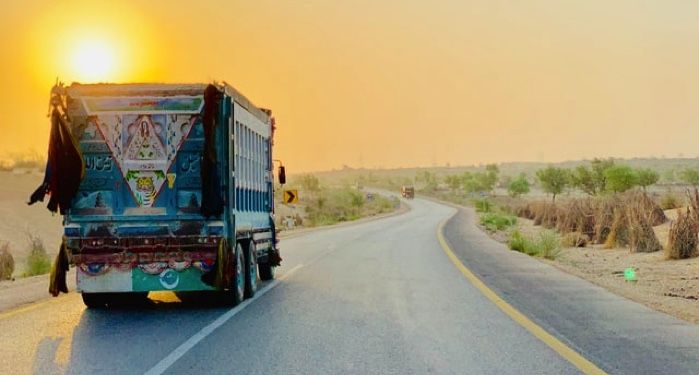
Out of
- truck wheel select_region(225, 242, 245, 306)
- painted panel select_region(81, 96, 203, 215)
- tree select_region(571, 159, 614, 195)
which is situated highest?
painted panel select_region(81, 96, 203, 215)

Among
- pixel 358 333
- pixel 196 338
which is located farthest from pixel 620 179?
pixel 196 338

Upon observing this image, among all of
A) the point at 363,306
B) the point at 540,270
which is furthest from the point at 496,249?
the point at 363,306

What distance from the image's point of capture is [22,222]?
4844cm

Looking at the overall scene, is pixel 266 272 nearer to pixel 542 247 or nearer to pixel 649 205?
pixel 542 247

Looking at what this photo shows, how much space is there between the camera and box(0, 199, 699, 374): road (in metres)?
8.35

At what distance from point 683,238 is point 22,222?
125 ft

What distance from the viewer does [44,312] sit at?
1269 cm

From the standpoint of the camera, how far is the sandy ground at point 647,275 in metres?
13.3

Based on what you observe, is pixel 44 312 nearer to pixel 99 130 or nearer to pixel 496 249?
pixel 99 130

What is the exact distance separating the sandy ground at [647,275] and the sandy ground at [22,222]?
21085 millimetres

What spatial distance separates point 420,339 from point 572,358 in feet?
6.21

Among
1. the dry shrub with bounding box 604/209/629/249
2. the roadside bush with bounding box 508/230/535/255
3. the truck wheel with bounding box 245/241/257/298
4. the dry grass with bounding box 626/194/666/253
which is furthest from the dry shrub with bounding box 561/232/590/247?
the truck wheel with bounding box 245/241/257/298

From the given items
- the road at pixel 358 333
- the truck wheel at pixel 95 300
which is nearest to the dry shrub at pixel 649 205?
the road at pixel 358 333

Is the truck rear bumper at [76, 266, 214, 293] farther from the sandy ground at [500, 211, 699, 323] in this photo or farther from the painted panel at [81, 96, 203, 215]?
the sandy ground at [500, 211, 699, 323]
